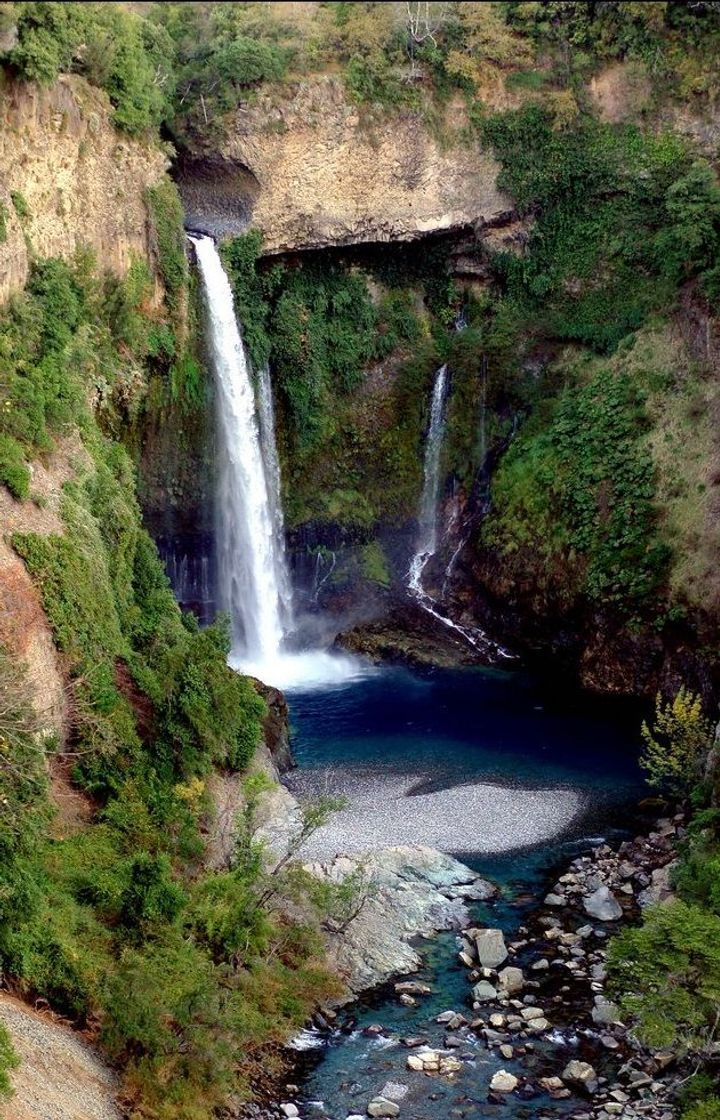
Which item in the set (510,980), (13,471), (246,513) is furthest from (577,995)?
(246,513)

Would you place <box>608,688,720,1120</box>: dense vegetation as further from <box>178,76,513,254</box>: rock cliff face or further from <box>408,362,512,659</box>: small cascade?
<box>178,76,513,254</box>: rock cliff face

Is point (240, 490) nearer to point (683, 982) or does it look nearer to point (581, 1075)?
point (581, 1075)

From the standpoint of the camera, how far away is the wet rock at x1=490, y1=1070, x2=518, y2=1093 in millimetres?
17984

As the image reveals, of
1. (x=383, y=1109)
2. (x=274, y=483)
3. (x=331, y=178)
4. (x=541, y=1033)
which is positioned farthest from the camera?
(x=274, y=483)

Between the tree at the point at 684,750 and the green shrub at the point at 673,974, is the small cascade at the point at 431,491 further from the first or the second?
the green shrub at the point at 673,974

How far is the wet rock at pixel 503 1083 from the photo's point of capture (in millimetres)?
17984

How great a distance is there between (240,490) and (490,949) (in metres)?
18.6

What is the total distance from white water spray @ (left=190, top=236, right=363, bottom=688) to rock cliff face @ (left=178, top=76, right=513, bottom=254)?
2008 millimetres

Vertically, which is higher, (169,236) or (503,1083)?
(169,236)

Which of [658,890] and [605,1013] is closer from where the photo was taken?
[605,1013]

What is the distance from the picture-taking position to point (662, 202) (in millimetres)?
36750

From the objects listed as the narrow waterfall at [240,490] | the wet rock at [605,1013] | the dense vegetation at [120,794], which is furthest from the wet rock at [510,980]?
the narrow waterfall at [240,490]

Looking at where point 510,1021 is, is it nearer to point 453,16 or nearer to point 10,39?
point 10,39

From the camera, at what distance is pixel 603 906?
2305 cm
